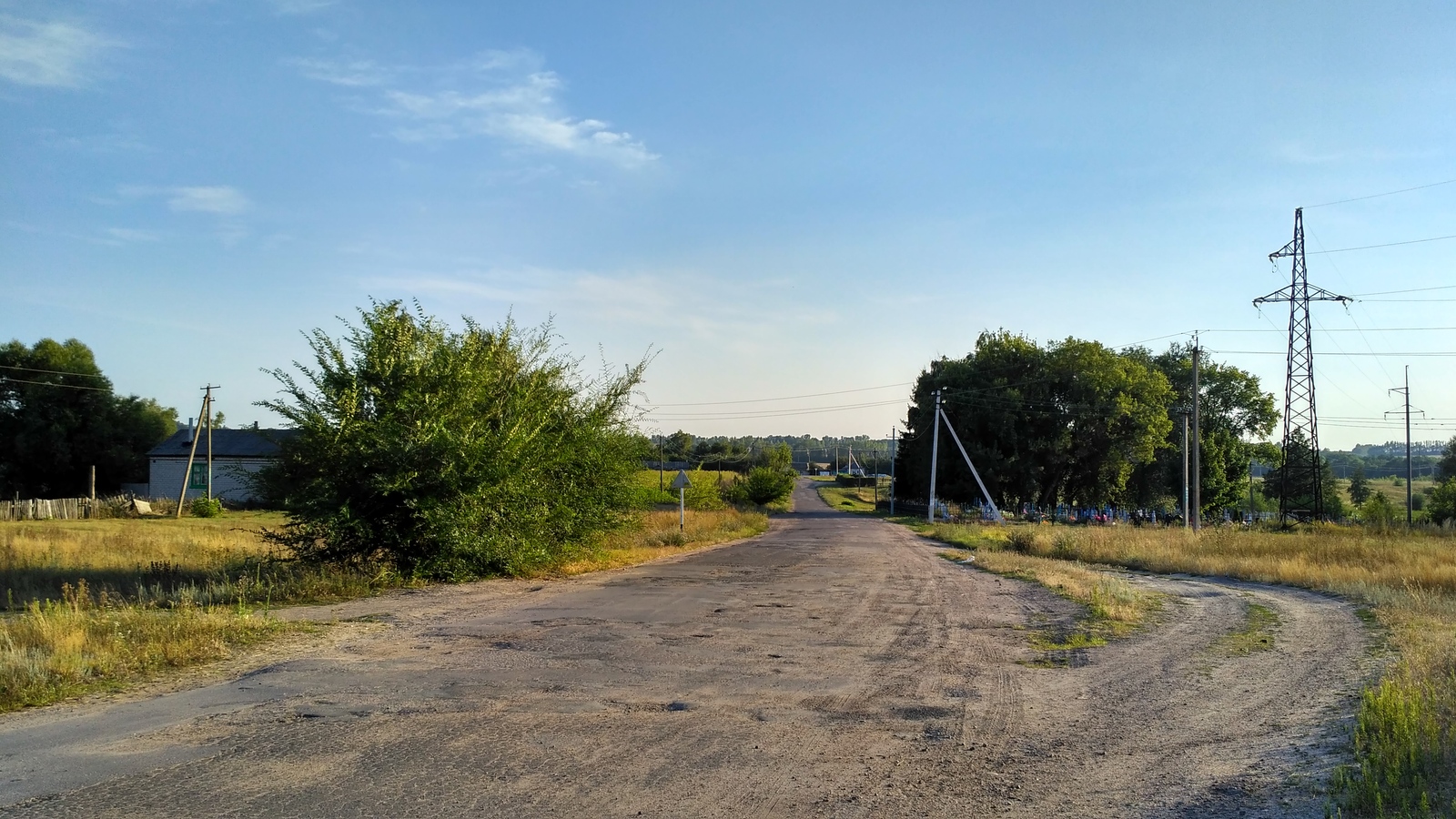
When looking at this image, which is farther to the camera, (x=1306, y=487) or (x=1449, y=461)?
(x=1449, y=461)

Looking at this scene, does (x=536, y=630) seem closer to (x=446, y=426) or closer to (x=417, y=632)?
(x=417, y=632)

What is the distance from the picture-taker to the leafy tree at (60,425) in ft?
188

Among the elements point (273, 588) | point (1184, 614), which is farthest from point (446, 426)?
point (1184, 614)

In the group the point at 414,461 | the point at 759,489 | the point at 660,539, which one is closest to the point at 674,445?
the point at 759,489

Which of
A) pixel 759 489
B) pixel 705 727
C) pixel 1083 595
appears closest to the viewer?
pixel 705 727

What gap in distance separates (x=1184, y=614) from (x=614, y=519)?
13.0 metres

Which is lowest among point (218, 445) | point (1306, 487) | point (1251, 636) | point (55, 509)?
point (55, 509)

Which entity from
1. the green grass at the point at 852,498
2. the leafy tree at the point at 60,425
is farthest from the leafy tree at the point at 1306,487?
the leafy tree at the point at 60,425

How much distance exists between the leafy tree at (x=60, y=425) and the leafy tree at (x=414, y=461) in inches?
2196

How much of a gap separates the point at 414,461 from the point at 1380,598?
17820mm

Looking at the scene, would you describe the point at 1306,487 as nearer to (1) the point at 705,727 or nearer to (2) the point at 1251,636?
(2) the point at 1251,636

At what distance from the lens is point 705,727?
23.0 feet

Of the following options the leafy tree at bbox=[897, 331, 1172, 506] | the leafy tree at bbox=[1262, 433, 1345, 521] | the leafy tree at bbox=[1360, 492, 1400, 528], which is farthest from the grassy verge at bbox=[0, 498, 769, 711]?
the leafy tree at bbox=[897, 331, 1172, 506]

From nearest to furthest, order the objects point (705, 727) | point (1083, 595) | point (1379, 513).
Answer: point (705, 727), point (1083, 595), point (1379, 513)
